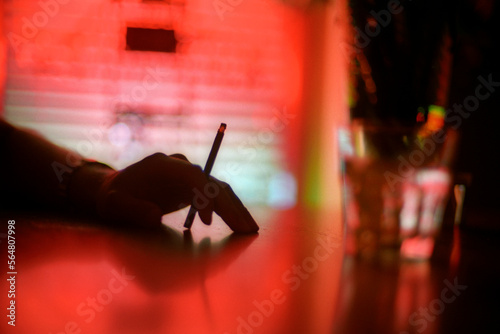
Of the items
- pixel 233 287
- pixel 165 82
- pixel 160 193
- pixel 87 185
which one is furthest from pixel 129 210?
pixel 165 82

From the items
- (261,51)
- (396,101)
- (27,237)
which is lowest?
(27,237)

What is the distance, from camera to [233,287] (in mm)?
404

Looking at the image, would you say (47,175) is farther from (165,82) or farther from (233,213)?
(165,82)

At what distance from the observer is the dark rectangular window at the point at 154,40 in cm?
238

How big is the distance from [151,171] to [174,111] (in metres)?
1.60

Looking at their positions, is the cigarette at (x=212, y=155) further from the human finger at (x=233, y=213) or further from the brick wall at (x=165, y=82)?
→ the brick wall at (x=165, y=82)

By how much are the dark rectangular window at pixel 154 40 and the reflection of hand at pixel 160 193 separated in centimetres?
163

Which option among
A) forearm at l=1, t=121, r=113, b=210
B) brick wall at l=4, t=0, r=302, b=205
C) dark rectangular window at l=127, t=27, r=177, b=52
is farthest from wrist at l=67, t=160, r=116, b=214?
dark rectangular window at l=127, t=27, r=177, b=52

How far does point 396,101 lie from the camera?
19.7 inches

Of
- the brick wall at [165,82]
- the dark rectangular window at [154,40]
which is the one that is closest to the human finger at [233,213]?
the brick wall at [165,82]

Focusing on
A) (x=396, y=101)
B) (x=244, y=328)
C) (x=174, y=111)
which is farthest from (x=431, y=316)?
(x=174, y=111)

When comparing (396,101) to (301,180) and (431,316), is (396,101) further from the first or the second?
(301,180)

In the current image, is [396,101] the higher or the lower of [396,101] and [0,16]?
the lower

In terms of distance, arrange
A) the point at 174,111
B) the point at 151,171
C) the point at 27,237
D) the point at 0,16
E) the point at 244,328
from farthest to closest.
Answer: the point at 174,111
the point at 0,16
the point at 151,171
the point at 27,237
the point at 244,328
